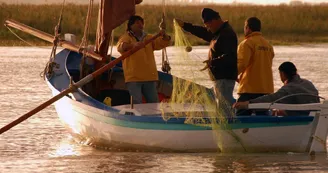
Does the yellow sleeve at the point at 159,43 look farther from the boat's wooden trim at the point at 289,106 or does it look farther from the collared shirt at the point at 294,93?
the boat's wooden trim at the point at 289,106

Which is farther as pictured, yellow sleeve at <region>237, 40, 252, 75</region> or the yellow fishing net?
yellow sleeve at <region>237, 40, 252, 75</region>

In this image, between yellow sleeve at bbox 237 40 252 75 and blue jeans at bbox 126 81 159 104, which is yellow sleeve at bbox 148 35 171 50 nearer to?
blue jeans at bbox 126 81 159 104

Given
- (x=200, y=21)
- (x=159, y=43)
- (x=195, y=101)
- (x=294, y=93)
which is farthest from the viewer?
(x=200, y=21)

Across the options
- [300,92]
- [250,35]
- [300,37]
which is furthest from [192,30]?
[300,37]

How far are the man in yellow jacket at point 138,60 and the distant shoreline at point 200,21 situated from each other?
75.5 ft

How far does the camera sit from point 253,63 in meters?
11.6

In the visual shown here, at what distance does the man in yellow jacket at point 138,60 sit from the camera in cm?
1238

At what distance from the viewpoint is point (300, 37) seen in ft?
138

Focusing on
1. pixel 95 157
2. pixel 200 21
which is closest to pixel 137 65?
pixel 95 157

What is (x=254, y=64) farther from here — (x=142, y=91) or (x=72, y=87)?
(x=72, y=87)

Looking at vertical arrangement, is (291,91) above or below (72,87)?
below

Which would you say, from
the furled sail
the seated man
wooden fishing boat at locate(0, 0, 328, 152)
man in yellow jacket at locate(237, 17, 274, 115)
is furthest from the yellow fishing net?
the furled sail

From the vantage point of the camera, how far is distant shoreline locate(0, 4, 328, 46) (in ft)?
129

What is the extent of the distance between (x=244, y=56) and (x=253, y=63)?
0.17 meters
